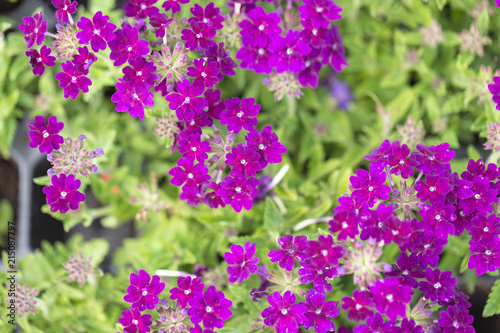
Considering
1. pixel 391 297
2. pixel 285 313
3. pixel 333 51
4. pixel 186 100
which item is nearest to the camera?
pixel 391 297

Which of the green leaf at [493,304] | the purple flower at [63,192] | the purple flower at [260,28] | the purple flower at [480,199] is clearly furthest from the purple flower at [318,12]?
the green leaf at [493,304]

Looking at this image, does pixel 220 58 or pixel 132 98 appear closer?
pixel 132 98

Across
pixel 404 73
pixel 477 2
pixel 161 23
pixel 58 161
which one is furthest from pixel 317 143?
pixel 58 161

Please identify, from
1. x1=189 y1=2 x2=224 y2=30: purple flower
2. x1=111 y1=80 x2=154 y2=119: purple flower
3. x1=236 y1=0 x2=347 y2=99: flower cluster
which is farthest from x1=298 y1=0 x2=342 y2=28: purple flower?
x1=111 y1=80 x2=154 y2=119: purple flower

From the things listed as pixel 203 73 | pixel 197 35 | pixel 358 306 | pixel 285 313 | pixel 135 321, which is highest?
pixel 197 35

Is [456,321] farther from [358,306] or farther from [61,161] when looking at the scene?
[61,161]

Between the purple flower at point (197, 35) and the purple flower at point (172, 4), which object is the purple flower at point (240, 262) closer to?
the purple flower at point (197, 35)

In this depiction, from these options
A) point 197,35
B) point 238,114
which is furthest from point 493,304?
point 197,35
